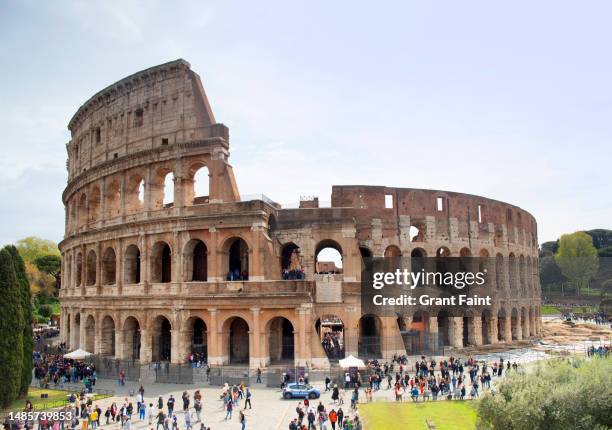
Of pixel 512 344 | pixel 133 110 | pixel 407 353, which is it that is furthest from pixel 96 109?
pixel 512 344

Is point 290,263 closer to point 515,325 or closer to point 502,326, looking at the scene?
point 502,326

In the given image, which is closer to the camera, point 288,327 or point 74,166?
point 288,327

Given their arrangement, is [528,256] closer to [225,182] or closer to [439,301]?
[439,301]

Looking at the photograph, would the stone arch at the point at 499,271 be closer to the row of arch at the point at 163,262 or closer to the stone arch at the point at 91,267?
the row of arch at the point at 163,262

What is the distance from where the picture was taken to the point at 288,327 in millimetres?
31984

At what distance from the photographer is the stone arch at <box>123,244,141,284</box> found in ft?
107

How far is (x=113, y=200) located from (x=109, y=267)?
15.0 ft

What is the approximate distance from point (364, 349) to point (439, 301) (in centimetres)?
689

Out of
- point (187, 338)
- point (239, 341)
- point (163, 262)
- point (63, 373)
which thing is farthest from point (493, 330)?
point (63, 373)

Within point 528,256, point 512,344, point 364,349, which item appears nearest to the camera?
point 364,349

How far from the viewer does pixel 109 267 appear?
35188mm

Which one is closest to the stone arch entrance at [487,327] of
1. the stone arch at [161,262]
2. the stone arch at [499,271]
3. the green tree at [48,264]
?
the stone arch at [499,271]

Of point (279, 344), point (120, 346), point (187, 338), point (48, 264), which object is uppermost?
point (48, 264)

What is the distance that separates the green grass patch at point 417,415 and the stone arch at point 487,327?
16.4 meters
